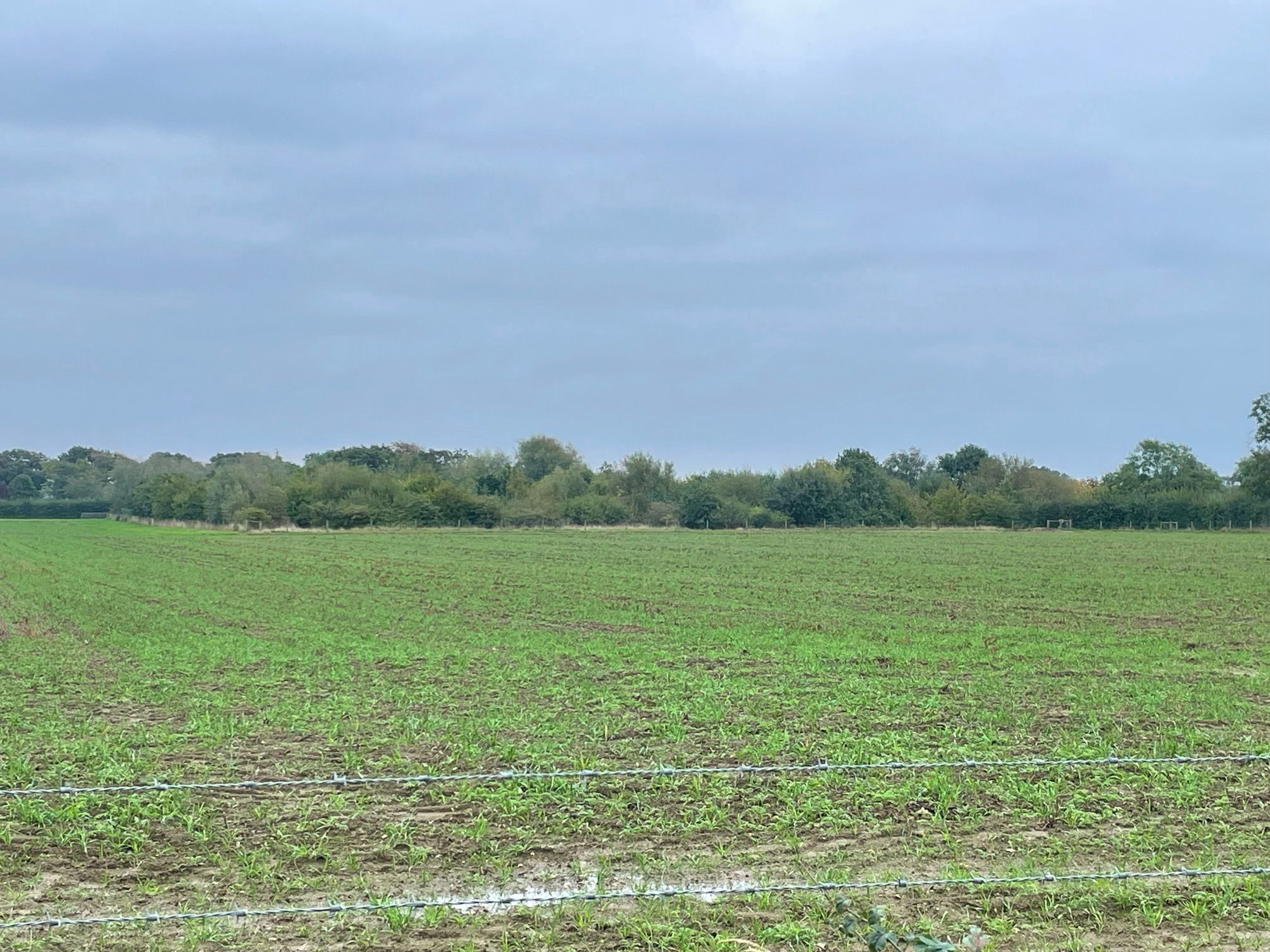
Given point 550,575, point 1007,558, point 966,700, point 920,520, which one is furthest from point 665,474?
point 966,700

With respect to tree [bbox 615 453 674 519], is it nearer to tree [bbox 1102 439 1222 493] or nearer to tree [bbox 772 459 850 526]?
tree [bbox 772 459 850 526]

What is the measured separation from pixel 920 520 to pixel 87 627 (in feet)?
295

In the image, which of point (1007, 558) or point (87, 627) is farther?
point (1007, 558)

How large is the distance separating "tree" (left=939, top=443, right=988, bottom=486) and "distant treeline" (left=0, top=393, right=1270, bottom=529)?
5.65m

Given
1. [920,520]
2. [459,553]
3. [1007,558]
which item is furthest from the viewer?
[920,520]

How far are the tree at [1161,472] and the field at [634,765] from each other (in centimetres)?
9176

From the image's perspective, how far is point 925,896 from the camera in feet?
18.3

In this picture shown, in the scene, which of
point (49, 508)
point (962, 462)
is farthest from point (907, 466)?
point (49, 508)

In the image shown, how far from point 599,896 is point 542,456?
134 meters

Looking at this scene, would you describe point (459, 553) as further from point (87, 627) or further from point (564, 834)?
point (564, 834)

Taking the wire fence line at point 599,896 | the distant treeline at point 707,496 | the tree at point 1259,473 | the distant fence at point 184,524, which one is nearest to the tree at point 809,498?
the distant treeline at point 707,496

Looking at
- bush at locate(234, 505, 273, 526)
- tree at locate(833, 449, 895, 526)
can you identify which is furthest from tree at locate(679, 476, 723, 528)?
bush at locate(234, 505, 273, 526)

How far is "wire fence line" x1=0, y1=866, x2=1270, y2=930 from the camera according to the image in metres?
4.98

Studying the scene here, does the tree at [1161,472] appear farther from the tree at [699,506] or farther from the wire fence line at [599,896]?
the wire fence line at [599,896]
